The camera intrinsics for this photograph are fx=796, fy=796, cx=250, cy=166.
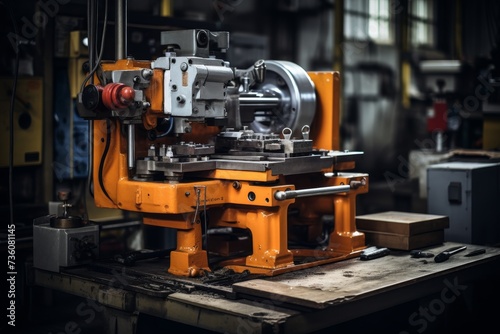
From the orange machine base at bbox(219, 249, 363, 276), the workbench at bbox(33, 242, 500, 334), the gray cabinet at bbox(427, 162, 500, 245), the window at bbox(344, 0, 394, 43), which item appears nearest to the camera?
the workbench at bbox(33, 242, 500, 334)

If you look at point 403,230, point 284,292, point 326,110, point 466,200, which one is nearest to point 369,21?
point 466,200

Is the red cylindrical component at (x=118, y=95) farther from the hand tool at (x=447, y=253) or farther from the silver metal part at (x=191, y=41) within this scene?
the hand tool at (x=447, y=253)

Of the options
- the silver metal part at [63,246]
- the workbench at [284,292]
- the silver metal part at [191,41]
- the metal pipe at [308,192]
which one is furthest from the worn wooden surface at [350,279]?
the silver metal part at [191,41]

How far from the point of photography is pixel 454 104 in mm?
5840

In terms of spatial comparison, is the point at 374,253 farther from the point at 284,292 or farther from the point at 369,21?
the point at 369,21

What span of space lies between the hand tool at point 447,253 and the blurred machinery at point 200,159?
318 mm

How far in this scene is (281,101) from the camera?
3326 mm

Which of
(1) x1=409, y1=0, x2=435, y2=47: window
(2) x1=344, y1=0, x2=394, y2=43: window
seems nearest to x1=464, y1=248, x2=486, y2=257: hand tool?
(2) x1=344, y1=0, x2=394, y2=43: window

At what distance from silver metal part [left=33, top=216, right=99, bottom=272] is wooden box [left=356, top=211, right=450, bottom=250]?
3.81 feet

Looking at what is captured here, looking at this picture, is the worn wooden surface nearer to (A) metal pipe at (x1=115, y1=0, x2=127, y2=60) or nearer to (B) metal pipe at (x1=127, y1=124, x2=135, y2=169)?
(B) metal pipe at (x1=127, y1=124, x2=135, y2=169)

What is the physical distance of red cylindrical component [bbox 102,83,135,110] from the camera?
2713 millimetres

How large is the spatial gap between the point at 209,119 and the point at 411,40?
634 cm

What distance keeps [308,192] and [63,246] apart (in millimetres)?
929

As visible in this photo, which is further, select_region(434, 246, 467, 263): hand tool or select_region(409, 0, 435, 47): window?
select_region(409, 0, 435, 47): window
